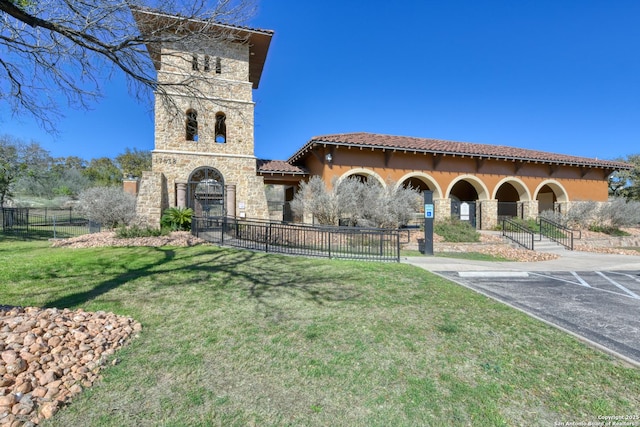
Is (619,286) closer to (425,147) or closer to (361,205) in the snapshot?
(361,205)

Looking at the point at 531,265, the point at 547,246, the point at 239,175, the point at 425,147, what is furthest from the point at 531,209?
the point at 239,175

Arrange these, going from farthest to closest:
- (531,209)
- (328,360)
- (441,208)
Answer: (531,209)
(441,208)
(328,360)

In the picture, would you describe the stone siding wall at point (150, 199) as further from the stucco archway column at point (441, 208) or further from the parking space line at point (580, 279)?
the parking space line at point (580, 279)

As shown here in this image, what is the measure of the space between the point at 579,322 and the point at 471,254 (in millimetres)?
7573

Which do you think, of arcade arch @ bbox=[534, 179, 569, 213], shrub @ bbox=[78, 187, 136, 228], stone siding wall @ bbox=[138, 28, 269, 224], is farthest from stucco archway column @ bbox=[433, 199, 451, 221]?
shrub @ bbox=[78, 187, 136, 228]

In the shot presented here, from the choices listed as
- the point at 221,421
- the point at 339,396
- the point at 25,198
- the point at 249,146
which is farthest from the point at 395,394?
the point at 25,198

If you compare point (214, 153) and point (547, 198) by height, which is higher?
point (214, 153)

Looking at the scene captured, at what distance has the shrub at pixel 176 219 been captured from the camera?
13.2m

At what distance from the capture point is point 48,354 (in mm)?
2736

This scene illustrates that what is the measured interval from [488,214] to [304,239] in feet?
47.3

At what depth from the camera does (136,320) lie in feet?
12.4

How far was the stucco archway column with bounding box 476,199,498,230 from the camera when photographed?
1811cm

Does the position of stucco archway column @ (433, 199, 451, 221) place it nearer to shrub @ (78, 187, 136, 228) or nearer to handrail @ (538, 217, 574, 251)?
handrail @ (538, 217, 574, 251)

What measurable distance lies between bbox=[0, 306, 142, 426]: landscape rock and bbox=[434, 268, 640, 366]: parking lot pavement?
17.8ft
